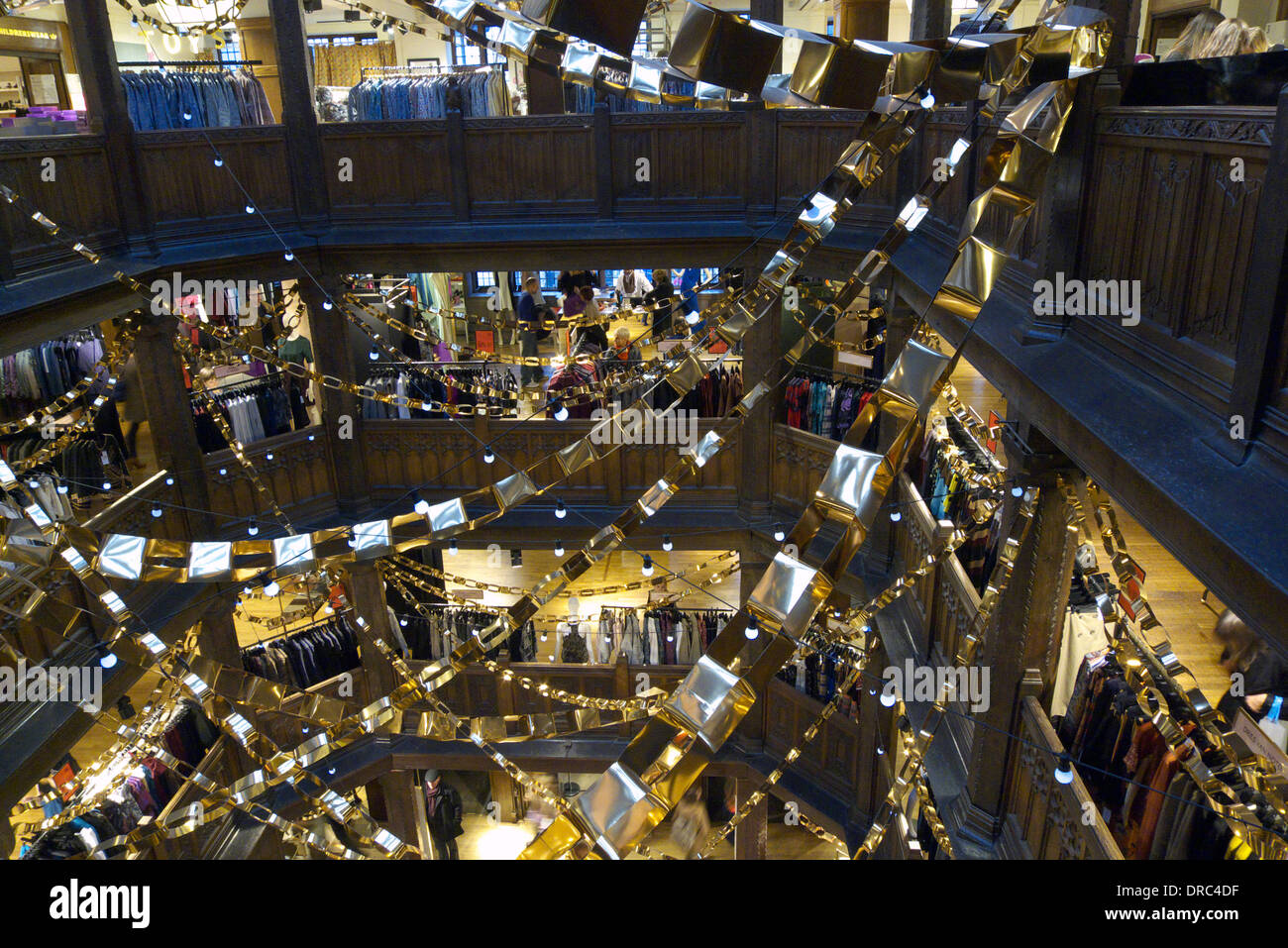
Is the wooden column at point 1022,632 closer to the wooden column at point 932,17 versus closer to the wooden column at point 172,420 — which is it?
the wooden column at point 932,17

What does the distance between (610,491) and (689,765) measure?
24.1ft

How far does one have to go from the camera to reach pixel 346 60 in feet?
56.1

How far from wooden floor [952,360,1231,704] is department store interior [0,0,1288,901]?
0.19ft

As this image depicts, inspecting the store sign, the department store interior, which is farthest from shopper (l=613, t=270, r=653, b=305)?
the store sign

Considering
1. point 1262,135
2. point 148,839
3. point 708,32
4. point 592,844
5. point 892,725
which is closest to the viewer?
point 592,844

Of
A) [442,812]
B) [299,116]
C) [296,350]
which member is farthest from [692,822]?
[299,116]

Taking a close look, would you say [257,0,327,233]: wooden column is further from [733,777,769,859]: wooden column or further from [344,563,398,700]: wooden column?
[733,777,769,859]: wooden column

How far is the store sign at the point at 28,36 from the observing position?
9297 mm

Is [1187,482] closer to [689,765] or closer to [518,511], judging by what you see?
[689,765]

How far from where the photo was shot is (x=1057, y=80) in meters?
2.70

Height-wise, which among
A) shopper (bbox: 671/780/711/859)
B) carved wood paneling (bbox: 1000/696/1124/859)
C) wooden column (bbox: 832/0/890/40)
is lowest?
shopper (bbox: 671/780/711/859)

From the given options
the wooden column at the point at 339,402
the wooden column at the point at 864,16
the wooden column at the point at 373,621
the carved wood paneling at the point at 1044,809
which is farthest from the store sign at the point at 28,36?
the carved wood paneling at the point at 1044,809

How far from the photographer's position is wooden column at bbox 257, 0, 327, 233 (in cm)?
749

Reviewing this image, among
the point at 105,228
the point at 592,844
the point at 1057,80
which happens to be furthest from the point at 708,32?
the point at 105,228
